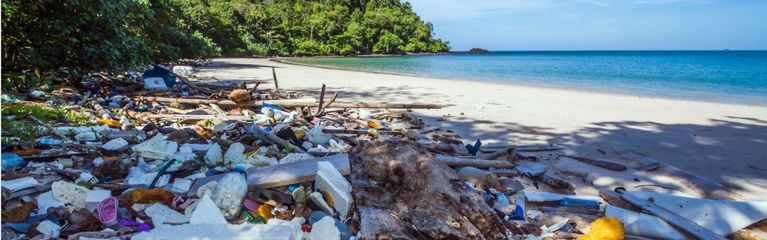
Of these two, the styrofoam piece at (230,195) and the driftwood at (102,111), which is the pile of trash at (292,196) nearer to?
the styrofoam piece at (230,195)

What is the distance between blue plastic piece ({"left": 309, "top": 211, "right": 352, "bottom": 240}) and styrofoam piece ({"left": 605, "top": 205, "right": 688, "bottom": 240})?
208 cm

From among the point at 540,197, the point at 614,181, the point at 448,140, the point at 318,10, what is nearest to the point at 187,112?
the point at 448,140

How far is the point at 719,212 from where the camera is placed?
363cm

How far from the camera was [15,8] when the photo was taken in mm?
7148

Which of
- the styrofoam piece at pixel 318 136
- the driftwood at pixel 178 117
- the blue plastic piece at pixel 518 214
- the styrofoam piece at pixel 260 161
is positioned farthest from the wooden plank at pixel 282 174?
the driftwood at pixel 178 117

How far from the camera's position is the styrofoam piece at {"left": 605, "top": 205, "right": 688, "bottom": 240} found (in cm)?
327

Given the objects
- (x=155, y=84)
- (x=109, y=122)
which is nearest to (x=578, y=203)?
(x=109, y=122)

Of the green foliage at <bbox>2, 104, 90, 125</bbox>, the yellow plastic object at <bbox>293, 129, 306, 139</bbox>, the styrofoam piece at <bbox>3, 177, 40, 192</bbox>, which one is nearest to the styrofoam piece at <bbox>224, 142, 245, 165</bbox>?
the yellow plastic object at <bbox>293, 129, 306, 139</bbox>

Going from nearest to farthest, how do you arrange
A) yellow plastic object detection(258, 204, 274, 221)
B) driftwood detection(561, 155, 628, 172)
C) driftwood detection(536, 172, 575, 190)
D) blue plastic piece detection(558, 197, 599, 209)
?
yellow plastic object detection(258, 204, 274, 221)
blue plastic piece detection(558, 197, 599, 209)
driftwood detection(536, 172, 575, 190)
driftwood detection(561, 155, 628, 172)

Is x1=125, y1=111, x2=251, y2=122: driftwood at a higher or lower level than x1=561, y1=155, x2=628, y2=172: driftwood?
higher

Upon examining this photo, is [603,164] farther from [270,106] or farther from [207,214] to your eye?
[270,106]

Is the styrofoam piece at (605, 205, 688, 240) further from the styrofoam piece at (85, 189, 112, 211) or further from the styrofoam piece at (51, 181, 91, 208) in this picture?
the styrofoam piece at (51, 181, 91, 208)

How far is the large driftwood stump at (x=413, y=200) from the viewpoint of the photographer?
9.59ft

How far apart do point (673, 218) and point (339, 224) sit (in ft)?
8.57
